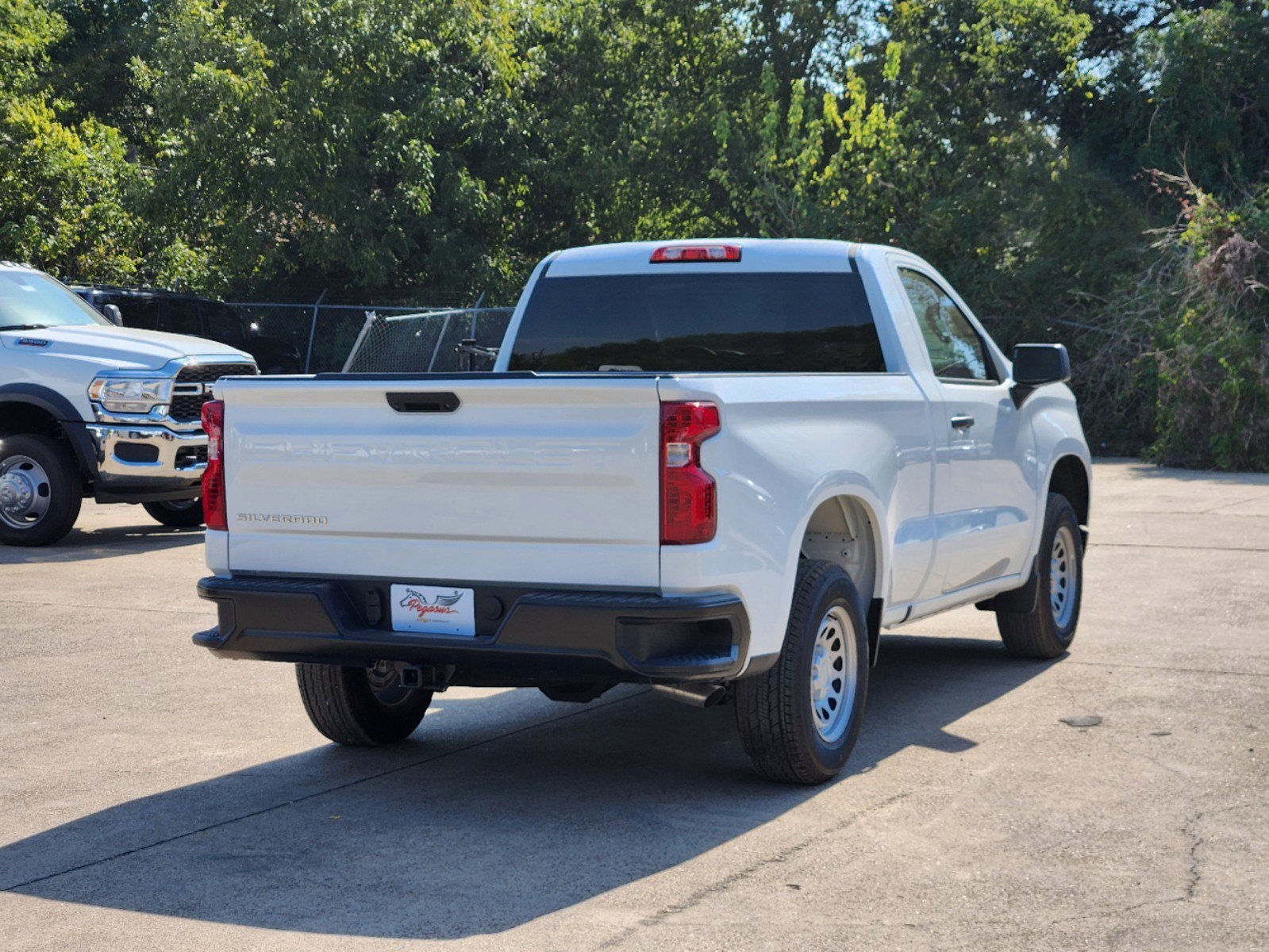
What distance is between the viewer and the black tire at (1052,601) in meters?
8.39

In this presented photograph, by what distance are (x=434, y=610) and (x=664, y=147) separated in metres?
28.1

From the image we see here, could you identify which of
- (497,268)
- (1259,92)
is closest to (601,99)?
(497,268)

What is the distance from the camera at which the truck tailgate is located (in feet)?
17.3

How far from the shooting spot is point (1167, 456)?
72.2 feet

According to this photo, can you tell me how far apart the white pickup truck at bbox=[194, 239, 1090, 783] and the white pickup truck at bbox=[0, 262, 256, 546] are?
22.9ft

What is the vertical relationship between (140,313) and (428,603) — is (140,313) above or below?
above

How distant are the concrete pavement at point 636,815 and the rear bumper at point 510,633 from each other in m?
0.54

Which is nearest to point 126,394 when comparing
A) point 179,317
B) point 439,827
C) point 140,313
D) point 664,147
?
point 140,313

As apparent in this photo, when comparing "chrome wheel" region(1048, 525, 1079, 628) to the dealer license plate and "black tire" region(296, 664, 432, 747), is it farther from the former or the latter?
the dealer license plate

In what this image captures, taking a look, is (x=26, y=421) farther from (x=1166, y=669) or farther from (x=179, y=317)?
(x=1166, y=669)

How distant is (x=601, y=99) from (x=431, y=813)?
1133 inches

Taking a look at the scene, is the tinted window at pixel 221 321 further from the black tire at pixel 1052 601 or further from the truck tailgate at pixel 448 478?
the truck tailgate at pixel 448 478

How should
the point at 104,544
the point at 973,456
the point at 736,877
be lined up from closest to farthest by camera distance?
the point at 736,877 → the point at 973,456 → the point at 104,544

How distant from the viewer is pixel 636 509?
17.3ft
